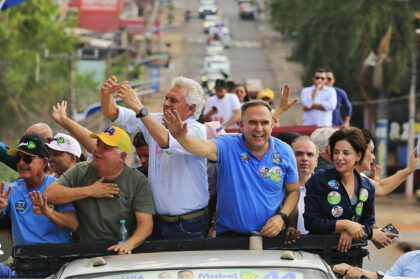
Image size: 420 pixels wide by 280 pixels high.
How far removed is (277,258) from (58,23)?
212 ft

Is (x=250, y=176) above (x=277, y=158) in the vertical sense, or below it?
below

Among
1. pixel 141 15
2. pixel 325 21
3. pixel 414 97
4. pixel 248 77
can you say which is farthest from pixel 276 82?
pixel 414 97

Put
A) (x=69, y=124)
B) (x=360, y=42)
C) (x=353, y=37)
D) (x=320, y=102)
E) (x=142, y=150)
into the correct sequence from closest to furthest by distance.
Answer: (x=69, y=124) < (x=142, y=150) < (x=320, y=102) < (x=353, y=37) < (x=360, y=42)

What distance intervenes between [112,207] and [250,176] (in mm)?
931

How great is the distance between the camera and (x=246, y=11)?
421 feet

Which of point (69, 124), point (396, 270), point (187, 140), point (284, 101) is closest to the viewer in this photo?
point (396, 270)

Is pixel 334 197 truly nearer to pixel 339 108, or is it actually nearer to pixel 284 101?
pixel 284 101

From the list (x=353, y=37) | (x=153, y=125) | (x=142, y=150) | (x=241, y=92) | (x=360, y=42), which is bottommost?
(x=142, y=150)

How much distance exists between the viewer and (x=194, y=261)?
596cm

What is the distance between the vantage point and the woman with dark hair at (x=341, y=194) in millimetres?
7301

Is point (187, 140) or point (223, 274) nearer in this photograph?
point (223, 274)

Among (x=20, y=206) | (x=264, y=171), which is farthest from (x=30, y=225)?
(x=264, y=171)

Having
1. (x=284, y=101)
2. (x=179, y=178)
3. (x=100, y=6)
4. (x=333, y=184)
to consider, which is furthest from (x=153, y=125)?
(x=100, y=6)

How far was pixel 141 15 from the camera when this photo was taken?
119m
